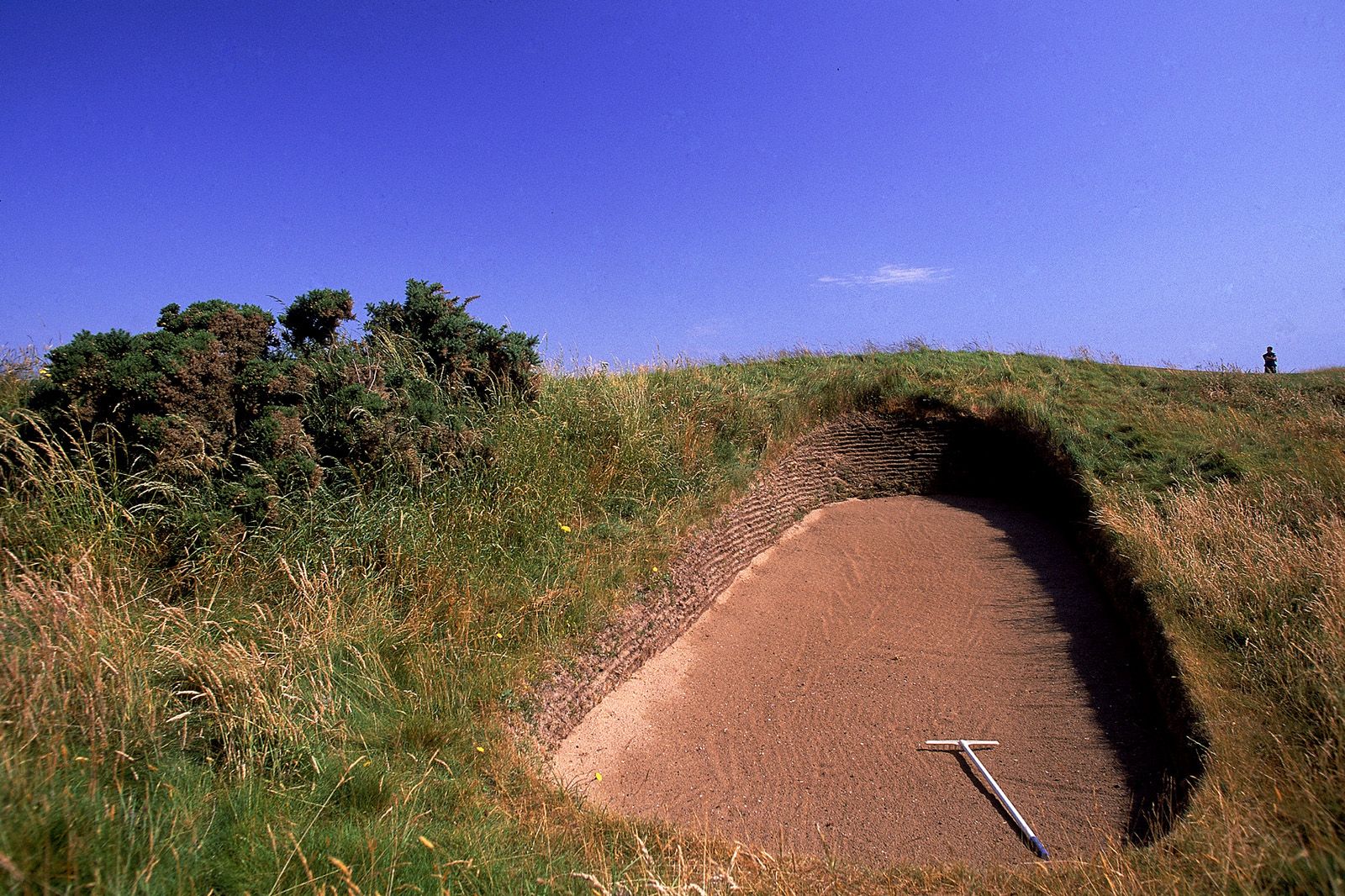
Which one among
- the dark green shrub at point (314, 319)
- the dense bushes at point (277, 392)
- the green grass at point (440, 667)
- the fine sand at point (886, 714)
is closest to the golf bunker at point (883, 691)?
the fine sand at point (886, 714)

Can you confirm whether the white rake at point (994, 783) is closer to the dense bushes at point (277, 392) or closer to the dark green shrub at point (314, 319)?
the dense bushes at point (277, 392)

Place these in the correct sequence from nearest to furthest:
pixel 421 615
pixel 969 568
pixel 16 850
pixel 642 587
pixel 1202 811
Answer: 1. pixel 16 850
2. pixel 1202 811
3. pixel 421 615
4. pixel 642 587
5. pixel 969 568

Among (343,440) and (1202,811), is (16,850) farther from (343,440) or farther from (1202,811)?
(1202,811)

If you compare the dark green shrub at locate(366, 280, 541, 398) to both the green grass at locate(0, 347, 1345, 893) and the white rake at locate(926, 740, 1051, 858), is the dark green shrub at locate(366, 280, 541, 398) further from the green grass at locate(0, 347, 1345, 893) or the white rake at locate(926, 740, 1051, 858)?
the white rake at locate(926, 740, 1051, 858)

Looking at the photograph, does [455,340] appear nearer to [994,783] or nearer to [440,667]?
[440,667]

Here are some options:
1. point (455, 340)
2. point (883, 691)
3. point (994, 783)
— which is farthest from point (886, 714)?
point (455, 340)

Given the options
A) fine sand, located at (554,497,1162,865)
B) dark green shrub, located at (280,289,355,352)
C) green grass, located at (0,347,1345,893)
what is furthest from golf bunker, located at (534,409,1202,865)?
dark green shrub, located at (280,289,355,352)

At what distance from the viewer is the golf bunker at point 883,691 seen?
211 inches

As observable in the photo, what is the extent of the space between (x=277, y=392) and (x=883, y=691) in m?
6.06

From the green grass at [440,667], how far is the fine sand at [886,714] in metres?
0.86

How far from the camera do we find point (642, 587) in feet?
23.6

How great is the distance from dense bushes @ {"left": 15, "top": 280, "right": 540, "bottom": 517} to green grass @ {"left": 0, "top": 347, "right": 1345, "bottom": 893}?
25cm

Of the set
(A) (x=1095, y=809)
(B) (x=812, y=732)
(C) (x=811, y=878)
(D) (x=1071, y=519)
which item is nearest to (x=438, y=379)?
(B) (x=812, y=732)

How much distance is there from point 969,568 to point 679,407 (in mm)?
4397
